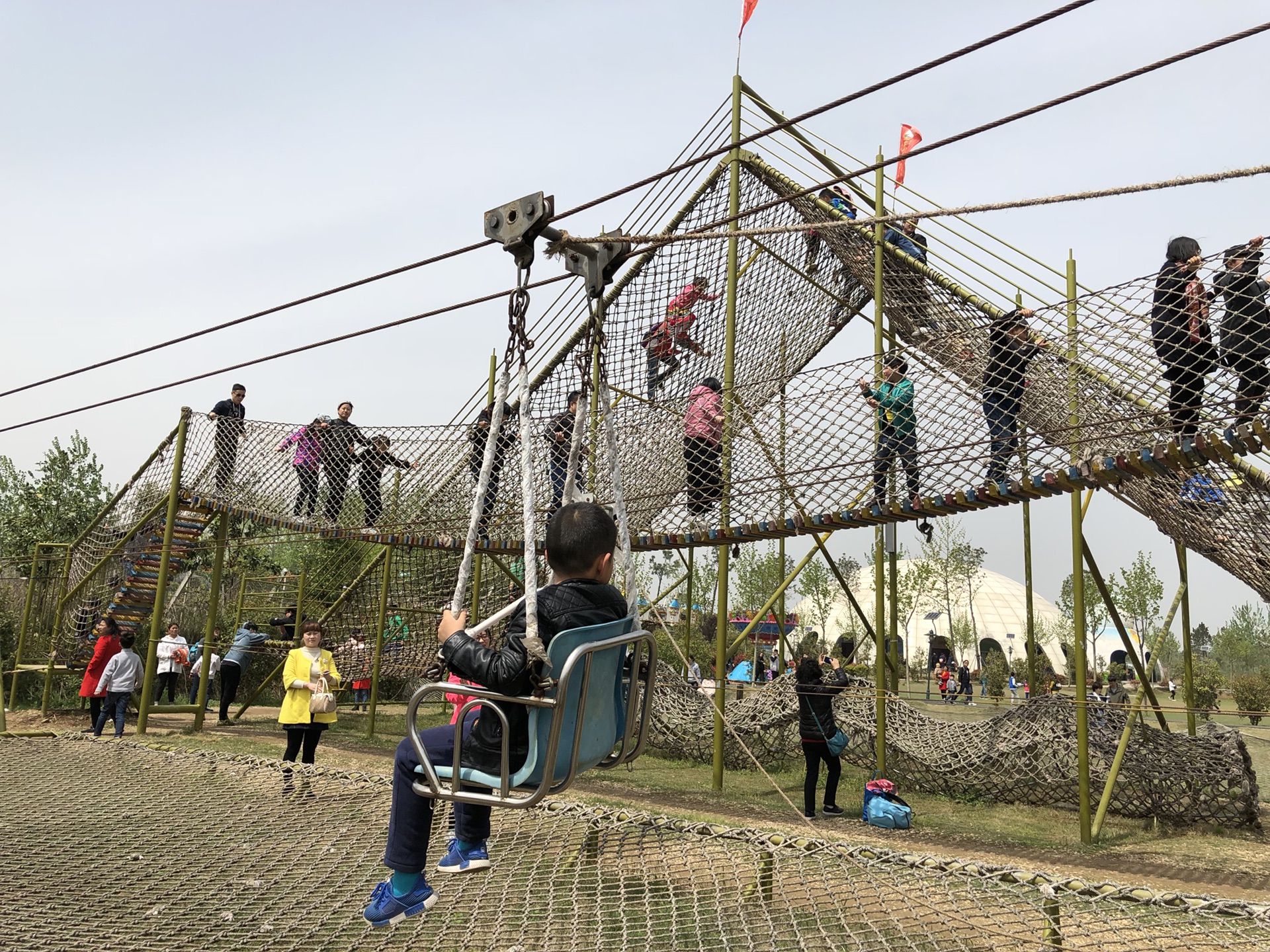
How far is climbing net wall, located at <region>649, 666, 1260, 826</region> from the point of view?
7785mm

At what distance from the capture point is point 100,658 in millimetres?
10555

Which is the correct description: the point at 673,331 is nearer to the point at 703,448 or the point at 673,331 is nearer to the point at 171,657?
the point at 703,448

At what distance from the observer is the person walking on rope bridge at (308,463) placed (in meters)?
9.16

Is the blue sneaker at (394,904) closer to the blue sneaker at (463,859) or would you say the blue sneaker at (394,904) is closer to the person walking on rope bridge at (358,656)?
the blue sneaker at (463,859)

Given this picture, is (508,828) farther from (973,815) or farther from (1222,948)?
(973,815)

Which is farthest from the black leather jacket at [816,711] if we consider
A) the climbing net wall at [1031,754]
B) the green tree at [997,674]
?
the green tree at [997,674]

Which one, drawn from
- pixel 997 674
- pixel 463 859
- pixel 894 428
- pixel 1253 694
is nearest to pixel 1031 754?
pixel 894 428

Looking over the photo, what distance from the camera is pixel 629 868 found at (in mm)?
4652

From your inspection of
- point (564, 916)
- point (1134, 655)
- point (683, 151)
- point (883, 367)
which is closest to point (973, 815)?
point (1134, 655)

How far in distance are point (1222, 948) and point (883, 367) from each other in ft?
12.9

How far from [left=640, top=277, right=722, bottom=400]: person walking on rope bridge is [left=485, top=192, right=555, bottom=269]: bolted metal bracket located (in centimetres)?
450

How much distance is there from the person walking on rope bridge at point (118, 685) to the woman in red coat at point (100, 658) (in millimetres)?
214

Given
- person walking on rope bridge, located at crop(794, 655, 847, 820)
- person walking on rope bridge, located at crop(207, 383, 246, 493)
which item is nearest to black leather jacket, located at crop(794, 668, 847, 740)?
person walking on rope bridge, located at crop(794, 655, 847, 820)

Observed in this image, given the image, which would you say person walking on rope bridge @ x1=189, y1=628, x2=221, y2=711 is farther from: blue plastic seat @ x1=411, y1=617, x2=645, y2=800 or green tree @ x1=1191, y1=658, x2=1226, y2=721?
green tree @ x1=1191, y1=658, x2=1226, y2=721
